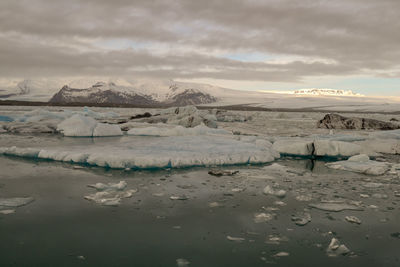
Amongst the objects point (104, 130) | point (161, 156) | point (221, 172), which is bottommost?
point (221, 172)

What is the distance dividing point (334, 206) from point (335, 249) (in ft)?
3.94

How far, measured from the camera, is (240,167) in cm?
611

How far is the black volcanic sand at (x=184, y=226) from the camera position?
8.10ft

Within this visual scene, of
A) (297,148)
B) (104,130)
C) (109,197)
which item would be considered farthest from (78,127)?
(109,197)

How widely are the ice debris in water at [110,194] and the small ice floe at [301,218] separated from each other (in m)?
1.98

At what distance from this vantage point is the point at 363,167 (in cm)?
584

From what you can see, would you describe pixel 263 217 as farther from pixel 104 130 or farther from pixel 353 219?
pixel 104 130

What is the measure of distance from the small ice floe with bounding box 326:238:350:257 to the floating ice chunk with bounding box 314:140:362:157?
210 inches

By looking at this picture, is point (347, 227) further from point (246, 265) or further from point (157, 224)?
point (157, 224)

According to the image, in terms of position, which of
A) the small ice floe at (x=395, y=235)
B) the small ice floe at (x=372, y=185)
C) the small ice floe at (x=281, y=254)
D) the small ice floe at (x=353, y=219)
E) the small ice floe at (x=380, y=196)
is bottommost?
the small ice floe at (x=281, y=254)

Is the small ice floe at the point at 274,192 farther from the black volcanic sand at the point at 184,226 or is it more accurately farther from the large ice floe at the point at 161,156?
the large ice floe at the point at 161,156

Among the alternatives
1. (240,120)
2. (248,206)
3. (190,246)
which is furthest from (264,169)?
(240,120)

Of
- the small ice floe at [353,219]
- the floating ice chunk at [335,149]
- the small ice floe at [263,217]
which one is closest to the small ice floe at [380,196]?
the small ice floe at [353,219]

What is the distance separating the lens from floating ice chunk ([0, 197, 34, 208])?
353 cm
